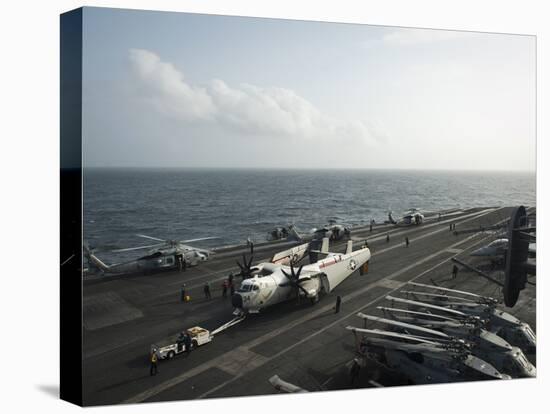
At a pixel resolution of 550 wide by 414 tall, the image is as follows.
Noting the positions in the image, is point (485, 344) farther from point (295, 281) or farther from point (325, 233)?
point (325, 233)

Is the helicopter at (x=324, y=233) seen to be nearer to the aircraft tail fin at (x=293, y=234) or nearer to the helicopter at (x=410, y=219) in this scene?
the aircraft tail fin at (x=293, y=234)

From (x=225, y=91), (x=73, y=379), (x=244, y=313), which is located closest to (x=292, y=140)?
(x=225, y=91)

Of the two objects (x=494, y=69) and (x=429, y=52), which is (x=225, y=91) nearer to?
(x=429, y=52)

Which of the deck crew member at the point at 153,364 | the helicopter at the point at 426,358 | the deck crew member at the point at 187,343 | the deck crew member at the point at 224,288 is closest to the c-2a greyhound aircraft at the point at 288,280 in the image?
the deck crew member at the point at 224,288

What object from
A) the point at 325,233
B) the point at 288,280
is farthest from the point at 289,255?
the point at 325,233

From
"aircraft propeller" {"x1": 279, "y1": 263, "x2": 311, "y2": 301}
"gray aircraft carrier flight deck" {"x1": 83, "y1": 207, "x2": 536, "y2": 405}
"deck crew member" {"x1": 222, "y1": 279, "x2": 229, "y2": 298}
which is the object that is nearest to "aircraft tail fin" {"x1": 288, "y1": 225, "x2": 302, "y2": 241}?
"gray aircraft carrier flight deck" {"x1": 83, "y1": 207, "x2": 536, "y2": 405}
